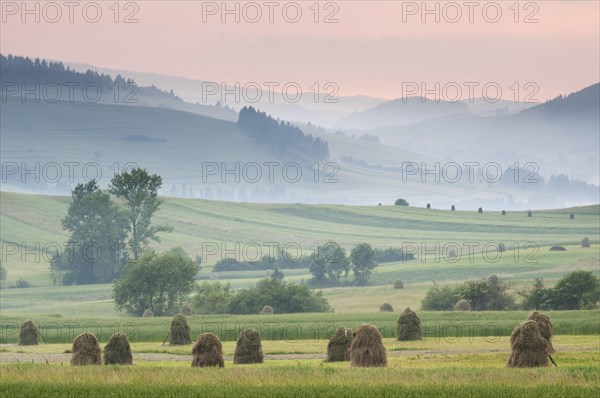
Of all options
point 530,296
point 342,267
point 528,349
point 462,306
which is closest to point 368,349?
point 528,349

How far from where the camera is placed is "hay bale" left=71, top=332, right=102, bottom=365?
4259cm

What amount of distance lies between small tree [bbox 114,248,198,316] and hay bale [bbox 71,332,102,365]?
51515 millimetres

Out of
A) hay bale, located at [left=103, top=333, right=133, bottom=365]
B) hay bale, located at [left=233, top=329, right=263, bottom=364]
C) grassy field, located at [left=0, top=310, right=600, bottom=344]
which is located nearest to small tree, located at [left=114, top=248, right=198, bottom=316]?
grassy field, located at [left=0, top=310, right=600, bottom=344]

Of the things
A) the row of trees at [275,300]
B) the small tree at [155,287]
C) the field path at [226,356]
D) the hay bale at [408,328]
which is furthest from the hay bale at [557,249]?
the field path at [226,356]

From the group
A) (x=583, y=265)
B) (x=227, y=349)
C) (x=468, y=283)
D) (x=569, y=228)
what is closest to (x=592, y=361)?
(x=227, y=349)

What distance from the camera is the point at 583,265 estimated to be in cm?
11694

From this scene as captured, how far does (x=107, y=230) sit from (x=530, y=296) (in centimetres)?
7731

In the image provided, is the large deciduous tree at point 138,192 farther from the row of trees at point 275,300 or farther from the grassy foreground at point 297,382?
the grassy foreground at point 297,382

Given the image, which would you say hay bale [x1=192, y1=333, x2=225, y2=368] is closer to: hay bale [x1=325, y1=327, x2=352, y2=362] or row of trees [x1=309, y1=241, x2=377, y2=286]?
hay bale [x1=325, y1=327, x2=352, y2=362]

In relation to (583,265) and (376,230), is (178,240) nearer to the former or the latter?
(376,230)

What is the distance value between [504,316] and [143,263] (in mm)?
38696

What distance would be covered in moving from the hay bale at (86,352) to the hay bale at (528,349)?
1498 centimetres

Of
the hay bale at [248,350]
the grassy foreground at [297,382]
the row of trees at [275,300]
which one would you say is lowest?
the grassy foreground at [297,382]

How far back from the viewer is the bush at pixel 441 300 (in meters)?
81.0
